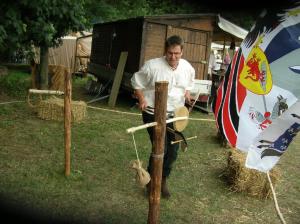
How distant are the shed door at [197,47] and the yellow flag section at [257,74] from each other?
8.12m

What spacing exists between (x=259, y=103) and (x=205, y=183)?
308cm

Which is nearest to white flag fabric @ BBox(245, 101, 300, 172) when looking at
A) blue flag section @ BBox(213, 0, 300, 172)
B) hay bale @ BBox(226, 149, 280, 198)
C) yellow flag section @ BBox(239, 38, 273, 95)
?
blue flag section @ BBox(213, 0, 300, 172)

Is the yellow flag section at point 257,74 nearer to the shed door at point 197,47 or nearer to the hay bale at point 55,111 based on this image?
the hay bale at point 55,111

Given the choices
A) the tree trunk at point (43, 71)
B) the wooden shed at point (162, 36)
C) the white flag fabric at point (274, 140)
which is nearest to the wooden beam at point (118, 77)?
the wooden shed at point (162, 36)

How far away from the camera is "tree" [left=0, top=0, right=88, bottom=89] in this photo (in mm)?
5156

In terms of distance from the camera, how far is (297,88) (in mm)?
1389

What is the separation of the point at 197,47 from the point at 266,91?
28.6 feet

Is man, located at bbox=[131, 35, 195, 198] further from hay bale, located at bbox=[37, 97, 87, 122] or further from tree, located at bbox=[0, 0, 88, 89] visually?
hay bale, located at bbox=[37, 97, 87, 122]

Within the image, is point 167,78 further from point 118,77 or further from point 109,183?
point 118,77

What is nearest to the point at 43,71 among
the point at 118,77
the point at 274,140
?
the point at 118,77

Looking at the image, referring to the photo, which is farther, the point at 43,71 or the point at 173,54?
the point at 43,71

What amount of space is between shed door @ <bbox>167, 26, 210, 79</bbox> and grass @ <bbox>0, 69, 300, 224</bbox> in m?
3.85

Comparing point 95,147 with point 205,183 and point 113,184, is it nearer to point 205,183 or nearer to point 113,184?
point 113,184

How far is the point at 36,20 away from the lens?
597 centimetres
